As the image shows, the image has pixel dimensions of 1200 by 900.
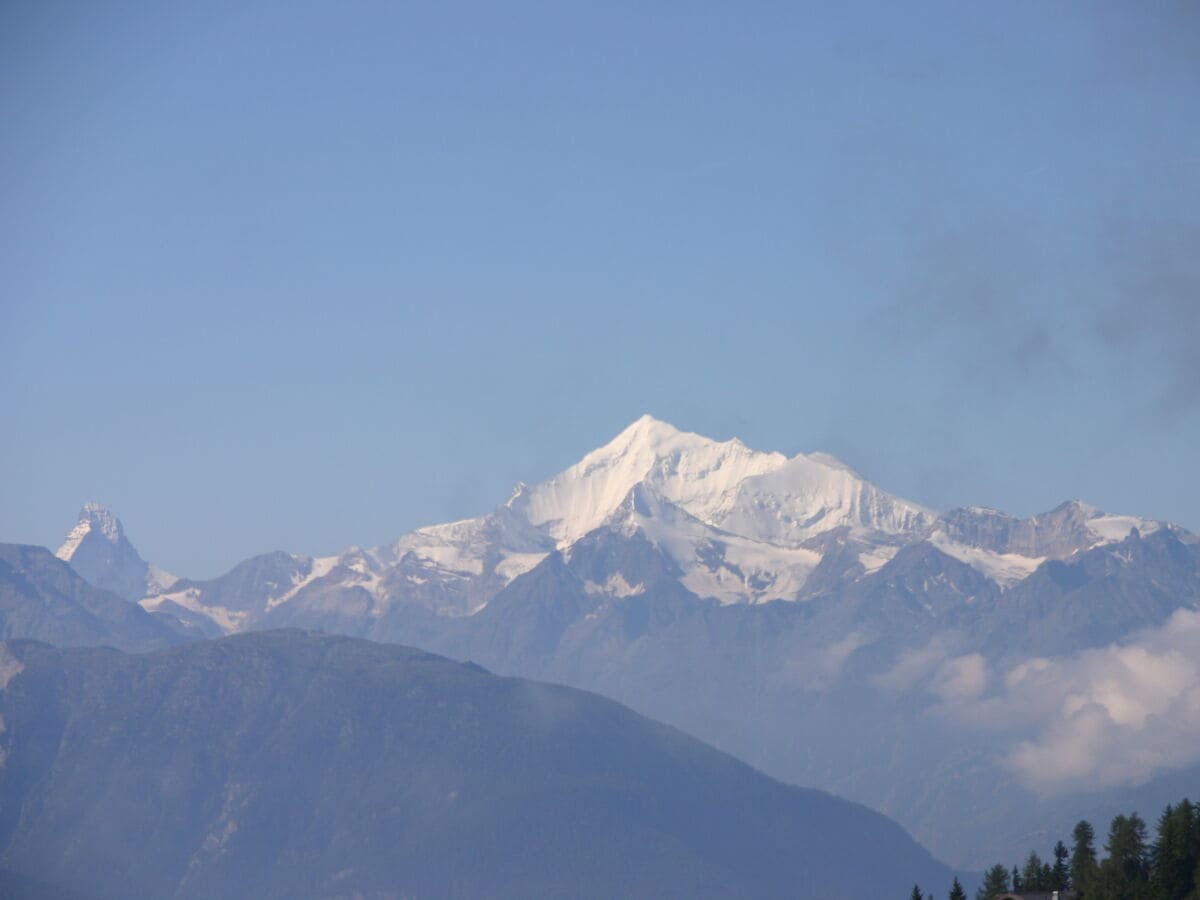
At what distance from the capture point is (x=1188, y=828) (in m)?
192

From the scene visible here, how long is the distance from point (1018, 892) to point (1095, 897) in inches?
490

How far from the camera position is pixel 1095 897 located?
187500 millimetres

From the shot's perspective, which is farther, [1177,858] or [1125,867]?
[1125,867]

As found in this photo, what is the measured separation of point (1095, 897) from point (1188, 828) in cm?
1083

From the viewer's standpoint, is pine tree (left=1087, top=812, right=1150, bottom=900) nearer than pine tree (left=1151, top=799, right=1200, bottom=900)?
Yes

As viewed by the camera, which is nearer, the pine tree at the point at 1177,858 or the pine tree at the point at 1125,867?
the pine tree at the point at 1125,867

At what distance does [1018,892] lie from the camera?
199125 millimetres

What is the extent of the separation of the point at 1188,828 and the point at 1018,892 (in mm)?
15982
